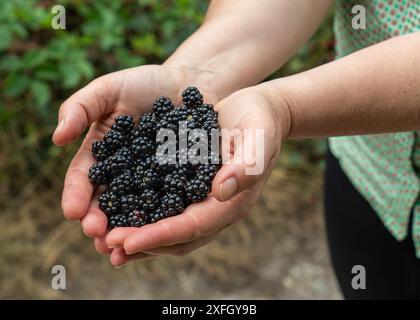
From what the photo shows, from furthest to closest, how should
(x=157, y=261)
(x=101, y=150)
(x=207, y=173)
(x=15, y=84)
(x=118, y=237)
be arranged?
(x=157, y=261) → (x=15, y=84) → (x=101, y=150) → (x=207, y=173) → (x=118, y=237)

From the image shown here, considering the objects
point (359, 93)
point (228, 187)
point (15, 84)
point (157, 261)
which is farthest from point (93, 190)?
point (157, 261)

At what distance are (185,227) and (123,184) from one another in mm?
254

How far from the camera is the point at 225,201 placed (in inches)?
41.6

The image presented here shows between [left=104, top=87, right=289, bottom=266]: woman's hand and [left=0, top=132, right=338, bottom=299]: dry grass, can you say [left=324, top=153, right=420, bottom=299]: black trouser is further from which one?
[left=0, top=132, right=338, bottom=299]: dry grass

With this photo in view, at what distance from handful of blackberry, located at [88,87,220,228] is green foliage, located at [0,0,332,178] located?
856mm

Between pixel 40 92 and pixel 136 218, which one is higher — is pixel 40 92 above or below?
above

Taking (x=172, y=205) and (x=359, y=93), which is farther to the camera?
(x=172, y=205)

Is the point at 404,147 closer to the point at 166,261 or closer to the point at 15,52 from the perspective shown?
the point at 166,261

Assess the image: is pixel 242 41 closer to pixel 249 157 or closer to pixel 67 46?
pixel 249 157

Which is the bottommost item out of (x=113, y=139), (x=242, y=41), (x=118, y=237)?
(x=118, y=237)

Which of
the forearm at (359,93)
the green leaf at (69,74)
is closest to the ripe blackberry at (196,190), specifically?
the forearm at (359,93)

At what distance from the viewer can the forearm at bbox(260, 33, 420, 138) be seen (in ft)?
3.32

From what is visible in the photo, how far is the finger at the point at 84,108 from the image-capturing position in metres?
1.16

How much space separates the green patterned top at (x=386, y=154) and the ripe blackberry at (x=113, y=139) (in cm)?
57
